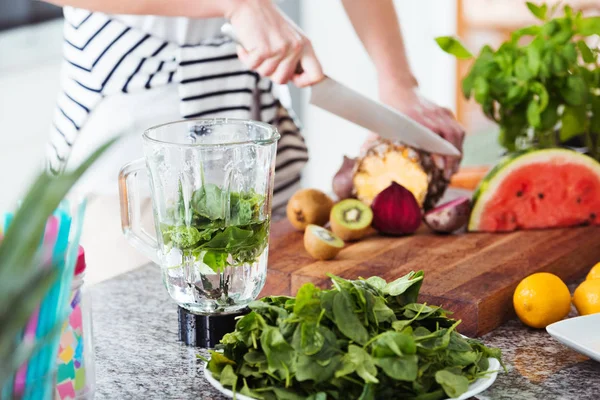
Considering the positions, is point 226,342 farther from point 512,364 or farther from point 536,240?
point 536,240

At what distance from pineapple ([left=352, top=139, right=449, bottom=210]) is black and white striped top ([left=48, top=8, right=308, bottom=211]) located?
340 mm

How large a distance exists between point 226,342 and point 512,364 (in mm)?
462

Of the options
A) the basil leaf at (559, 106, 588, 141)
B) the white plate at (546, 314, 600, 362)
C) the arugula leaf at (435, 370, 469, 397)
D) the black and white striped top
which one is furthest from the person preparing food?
the arugula leaf at (435, 370, 469, 397)

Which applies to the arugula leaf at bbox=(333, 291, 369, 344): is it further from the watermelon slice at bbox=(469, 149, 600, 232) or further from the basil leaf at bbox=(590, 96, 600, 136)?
the basil leaf at bbox=(590, 96, 600, 136)

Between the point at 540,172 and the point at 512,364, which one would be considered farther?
the point at 540,172

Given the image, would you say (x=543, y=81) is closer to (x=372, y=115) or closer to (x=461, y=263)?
(x=372, y=115)

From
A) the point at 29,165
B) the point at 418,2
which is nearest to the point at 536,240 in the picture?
the point at 29,165

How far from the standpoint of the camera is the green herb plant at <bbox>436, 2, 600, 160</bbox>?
1.95 meters

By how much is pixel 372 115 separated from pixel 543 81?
0.42 metres

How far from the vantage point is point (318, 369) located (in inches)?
41.0

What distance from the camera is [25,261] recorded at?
0.75 meters

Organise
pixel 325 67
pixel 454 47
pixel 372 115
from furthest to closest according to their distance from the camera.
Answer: pixel 325 67 → pixel 454 47 → pixel 372 115

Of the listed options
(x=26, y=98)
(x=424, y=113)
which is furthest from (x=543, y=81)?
(x=26, y=98)

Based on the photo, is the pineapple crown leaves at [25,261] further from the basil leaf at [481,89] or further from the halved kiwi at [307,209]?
the basil leaf at [481,89]
